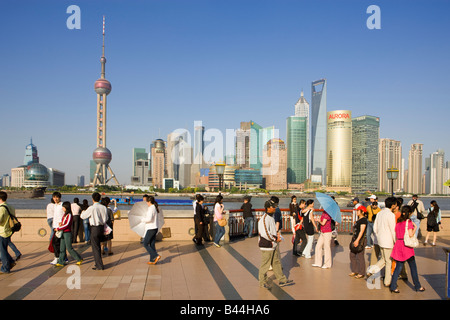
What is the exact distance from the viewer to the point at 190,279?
8.18 metres

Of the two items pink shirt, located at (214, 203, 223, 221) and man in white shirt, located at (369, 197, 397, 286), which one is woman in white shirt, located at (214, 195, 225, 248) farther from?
man in white shirt, located at (369, 197, 397, 286)

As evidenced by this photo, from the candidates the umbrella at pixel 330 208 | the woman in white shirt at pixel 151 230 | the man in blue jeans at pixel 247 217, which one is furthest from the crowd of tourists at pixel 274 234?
the man in blue jeans at pixel 247 217

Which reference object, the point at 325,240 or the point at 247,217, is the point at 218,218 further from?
the point at 325,240

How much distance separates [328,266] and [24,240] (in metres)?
10.2

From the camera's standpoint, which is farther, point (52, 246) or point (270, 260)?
point (52, 246)

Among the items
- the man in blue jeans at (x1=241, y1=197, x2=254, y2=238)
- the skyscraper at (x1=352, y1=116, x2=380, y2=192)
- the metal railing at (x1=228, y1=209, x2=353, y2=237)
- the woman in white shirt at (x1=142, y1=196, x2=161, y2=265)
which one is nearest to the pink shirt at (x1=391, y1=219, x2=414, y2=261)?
the woman in white shirt at (x1=142, y1=196, x2=161, y2=265)

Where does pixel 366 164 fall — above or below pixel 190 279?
above

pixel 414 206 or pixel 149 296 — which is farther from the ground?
pixel 414 206

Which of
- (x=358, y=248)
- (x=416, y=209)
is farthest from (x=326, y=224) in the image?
(x=416, y=209)

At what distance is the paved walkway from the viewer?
23.2 ft

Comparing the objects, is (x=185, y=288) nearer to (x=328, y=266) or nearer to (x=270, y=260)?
(x=270, y=260)

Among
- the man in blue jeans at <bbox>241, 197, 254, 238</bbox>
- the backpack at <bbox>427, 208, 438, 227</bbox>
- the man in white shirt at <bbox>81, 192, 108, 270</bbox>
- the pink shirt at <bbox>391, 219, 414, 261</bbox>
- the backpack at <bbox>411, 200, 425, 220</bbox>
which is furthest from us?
the man in blue jeans at <bbox>241, 197, 254, 238</bbox>
